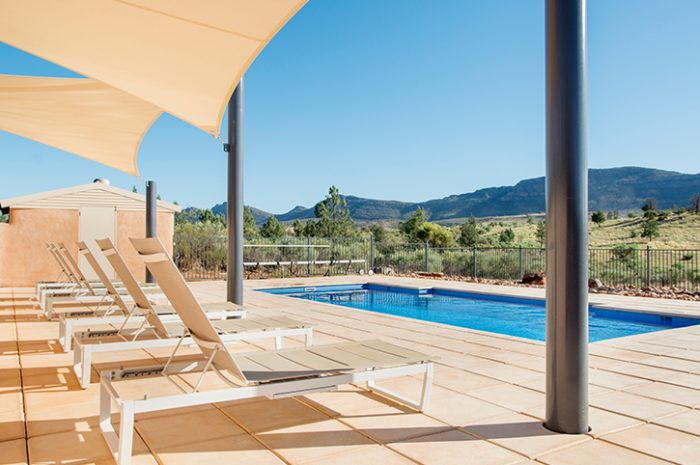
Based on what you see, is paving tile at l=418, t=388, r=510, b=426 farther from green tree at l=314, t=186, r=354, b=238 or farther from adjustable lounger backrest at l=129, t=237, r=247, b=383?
green tree at l=314, t=186, r=354, b=238

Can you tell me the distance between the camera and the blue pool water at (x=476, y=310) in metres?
8.48

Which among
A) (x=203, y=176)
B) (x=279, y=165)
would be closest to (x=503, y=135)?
(x=279, y=165)

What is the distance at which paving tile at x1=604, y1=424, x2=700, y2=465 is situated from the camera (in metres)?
2.72

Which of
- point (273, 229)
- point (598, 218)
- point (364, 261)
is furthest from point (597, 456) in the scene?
point (598, 218)

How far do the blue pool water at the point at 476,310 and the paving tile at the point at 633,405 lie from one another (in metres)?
4.33

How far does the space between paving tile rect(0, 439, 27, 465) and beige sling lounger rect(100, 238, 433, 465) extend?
0.38m

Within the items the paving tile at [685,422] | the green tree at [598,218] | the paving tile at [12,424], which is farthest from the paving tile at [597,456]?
the green tree at [598,218]

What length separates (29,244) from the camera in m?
13.0

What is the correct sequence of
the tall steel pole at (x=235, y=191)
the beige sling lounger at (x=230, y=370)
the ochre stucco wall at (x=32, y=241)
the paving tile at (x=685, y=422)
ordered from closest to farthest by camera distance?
the beige sling lounger at (x=230, y=370)
the paving tile at (x=685, y=422)
the tall steel pole at (x=235, y=191)
the ochre stucco wall at (x=32, y=241)

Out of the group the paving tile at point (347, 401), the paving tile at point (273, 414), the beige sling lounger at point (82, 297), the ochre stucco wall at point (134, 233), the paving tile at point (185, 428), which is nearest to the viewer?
the paving tile at point (185, 428)

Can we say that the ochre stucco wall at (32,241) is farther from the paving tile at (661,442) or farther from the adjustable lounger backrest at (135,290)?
the paving tile at (661,442)

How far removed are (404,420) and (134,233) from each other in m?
12.4

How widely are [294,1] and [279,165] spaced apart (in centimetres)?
4183

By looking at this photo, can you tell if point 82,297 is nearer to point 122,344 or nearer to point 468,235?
point 122,344
